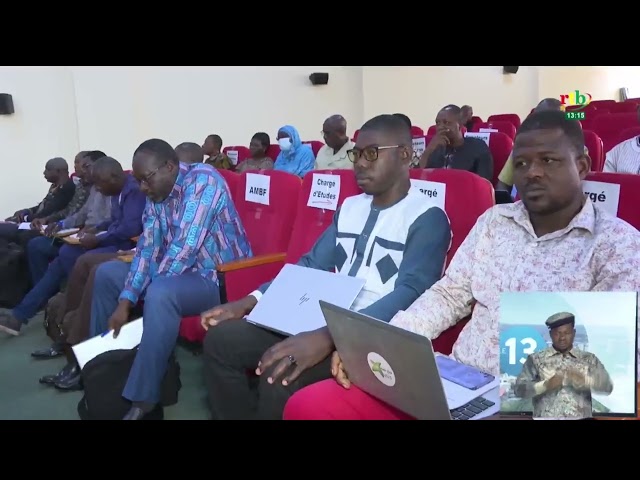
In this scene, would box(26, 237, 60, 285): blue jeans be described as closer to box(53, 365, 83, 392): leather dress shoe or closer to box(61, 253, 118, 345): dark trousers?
box(61, 253, 118, 345): dark trousers

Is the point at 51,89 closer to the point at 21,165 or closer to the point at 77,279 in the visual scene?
the point at 21,165

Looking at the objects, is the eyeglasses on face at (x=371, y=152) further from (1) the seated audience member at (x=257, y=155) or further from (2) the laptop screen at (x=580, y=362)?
(1) the seated audience member at (x=257, y=155)

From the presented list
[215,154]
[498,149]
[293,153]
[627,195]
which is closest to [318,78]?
[215,154]

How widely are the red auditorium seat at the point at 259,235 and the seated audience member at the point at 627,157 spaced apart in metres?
1.55

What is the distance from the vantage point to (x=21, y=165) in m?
6.30

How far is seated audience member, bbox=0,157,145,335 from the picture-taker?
345cm

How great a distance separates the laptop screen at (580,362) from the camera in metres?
1.02

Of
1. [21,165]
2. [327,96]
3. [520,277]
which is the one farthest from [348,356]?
[327,96]

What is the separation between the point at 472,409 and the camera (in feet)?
4.18

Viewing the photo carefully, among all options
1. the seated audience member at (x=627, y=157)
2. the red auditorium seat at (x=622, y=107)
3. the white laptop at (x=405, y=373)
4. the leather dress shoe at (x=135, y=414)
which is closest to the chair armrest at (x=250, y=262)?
the leather dress shoe at (x=135, y=414)

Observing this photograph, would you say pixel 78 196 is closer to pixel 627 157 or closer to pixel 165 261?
pixel 165 261

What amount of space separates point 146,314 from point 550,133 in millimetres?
1587

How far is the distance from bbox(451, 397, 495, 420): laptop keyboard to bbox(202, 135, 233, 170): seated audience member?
5353 millimetres

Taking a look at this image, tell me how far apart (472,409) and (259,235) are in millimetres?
1805
